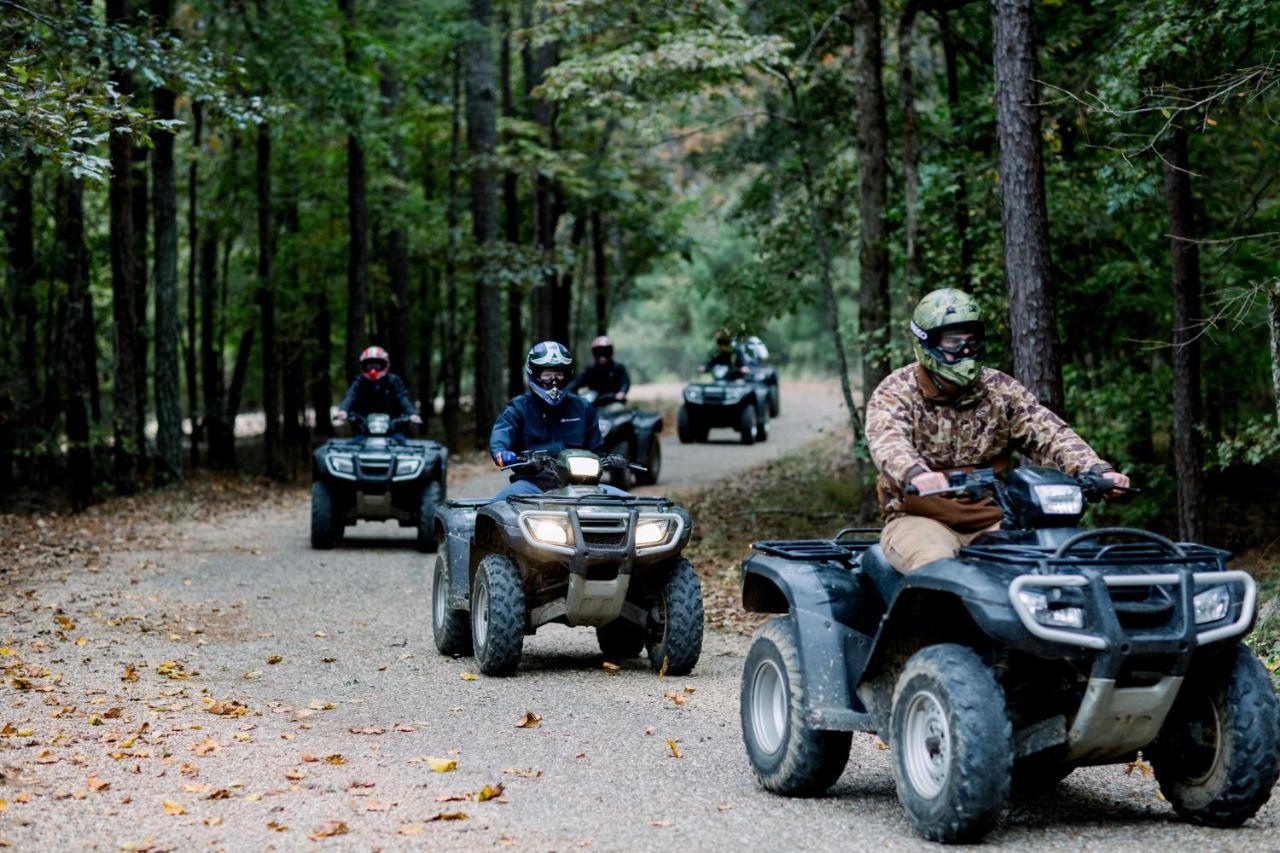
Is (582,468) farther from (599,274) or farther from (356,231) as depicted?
(599,274)

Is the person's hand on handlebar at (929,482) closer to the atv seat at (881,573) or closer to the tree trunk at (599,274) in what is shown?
the atv seat at (881,573)

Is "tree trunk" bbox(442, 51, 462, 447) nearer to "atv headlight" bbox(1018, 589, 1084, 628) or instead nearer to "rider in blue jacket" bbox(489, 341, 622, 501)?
"rider in blue jacket" bbox(489, 341, 622, 501)

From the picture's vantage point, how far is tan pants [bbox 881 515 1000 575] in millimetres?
5746

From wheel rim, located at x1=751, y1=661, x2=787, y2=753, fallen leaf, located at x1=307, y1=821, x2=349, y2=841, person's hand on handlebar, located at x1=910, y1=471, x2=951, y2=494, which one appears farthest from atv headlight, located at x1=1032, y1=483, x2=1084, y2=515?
fallen leaf, located at x1=307, y1=821, x2=349, y2=841

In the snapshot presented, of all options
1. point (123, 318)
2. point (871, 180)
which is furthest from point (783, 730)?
point (123, 318)

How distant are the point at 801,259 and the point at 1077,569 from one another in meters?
16.2

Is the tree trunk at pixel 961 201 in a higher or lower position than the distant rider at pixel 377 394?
higher

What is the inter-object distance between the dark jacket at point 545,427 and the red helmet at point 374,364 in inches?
242

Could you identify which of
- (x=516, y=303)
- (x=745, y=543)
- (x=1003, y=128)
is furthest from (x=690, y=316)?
(x=1003, y=128)

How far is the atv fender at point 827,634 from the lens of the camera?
20.4 ft

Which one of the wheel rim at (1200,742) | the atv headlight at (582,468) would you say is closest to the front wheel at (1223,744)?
the wheel rim at (1200,742)

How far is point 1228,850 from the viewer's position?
5.31 metres

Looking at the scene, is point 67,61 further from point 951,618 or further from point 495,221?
point 495,221

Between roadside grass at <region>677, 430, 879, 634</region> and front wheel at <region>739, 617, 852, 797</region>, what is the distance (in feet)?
17.9
